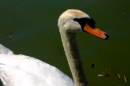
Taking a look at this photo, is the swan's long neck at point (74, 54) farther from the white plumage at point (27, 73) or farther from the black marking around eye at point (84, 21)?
the white plumage at point (27, 73)

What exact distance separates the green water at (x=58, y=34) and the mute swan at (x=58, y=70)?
817mm

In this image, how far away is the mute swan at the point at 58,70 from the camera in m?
2.98

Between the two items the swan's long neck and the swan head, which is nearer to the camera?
the swan head

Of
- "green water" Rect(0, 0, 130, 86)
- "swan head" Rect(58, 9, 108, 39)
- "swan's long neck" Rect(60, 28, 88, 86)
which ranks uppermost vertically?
"swan head" Rect(58, 9, 108, 39)

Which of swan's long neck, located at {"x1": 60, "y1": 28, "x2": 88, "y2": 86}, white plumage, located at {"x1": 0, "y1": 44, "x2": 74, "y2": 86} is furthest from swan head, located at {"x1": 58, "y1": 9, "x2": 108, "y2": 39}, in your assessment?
white plumage, located at {"x1": 0, "y1": 44, "x2": 74, "y2": 86}

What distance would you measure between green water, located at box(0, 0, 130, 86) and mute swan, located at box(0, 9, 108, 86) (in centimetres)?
82

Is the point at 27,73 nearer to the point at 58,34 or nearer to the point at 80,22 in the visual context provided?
the point at 80,22

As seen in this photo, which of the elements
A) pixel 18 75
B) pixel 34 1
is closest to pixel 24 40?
pixel 34 1

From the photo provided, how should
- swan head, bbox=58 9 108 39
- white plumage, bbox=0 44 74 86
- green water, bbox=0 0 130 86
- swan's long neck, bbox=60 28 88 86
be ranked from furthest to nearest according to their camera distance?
green water, bbox=0 0 130 86 → white plumage, bbox=0 44 74 86 → swan's long neck, bbox=60 28 88 86 → swan head, bbox=58 9 108 39

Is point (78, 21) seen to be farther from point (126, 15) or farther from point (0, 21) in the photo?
point (0, 21)

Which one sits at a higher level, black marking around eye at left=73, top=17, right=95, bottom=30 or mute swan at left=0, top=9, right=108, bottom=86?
black marking around eye at left=73, top=17, right=95, bottom=30

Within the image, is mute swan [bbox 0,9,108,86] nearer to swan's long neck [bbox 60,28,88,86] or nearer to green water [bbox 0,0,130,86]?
swan's long neck [bbox 60,28,88,86]

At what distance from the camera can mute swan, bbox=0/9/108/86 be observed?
2.98 metres

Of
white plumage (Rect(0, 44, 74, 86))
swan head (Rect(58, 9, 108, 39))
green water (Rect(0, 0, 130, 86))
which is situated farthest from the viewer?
green water (Rect(0, 0, 130, 86))
